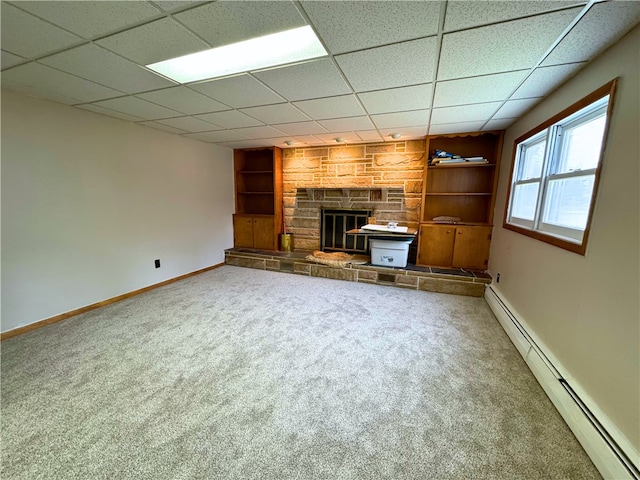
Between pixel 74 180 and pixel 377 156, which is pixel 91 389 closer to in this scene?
pixel 74 180

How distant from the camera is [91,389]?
5.46ft

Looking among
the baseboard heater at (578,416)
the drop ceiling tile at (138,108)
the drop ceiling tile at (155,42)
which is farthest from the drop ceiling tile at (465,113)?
the drop ceiling tile at (138,108)

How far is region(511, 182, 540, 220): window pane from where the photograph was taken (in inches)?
100

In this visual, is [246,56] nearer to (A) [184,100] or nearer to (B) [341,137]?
(A) [184,100]

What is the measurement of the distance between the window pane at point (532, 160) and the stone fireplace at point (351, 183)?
130 cm

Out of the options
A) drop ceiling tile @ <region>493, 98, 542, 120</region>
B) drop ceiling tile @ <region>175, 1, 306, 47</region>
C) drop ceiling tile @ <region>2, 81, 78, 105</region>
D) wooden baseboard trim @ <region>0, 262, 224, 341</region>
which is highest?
drop ceiling tile @ <region>493, 98, 542, 120</region>

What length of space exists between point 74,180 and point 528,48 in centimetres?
407

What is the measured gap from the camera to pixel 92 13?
124 cm

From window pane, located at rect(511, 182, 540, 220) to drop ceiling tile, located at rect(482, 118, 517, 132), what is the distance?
31.5 inches

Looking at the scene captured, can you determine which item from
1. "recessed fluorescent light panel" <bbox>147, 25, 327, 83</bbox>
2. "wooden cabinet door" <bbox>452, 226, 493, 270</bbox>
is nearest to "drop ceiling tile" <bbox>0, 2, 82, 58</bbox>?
"recessed fluorescent light panel" <bbox>147, 25, 327, 83</bbox>

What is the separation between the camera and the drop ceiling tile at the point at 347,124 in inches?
114

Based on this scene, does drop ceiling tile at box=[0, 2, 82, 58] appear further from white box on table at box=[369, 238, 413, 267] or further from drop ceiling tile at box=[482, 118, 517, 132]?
drop ceiling tile at box=[482, 118, 517, 132]

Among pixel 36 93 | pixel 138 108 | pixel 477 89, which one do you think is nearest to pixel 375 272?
pixel 477 89

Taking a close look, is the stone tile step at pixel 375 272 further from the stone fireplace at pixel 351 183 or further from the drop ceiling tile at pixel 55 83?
the drop ceiling tile at pixel 55 83
